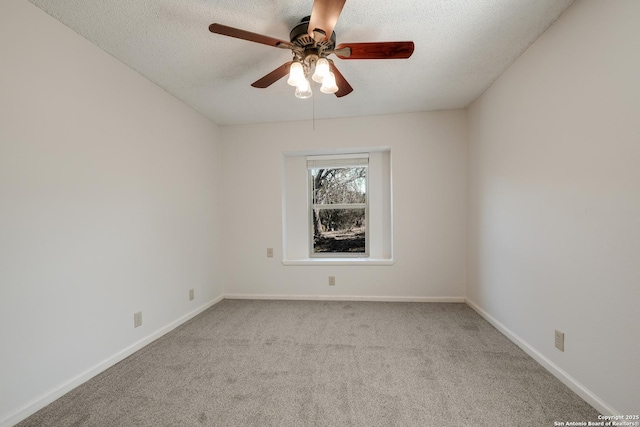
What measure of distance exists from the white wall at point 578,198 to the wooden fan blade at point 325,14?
56.3 inches

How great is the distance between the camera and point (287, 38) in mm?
1956

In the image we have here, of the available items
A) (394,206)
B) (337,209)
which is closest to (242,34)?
(394,206)

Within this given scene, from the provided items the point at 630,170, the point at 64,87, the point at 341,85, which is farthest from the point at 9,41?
the point at 630,170

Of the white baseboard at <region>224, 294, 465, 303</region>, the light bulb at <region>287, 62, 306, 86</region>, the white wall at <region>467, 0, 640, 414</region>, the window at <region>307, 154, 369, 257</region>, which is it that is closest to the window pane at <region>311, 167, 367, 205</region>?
the window at <region>307, 154, 369, 257</region>

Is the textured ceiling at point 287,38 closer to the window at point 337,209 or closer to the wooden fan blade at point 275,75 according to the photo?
the wooden fan blade at point 275,75

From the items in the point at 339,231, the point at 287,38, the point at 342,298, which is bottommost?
the point at 342,298

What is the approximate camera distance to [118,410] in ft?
5.23

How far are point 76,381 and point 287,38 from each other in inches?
109

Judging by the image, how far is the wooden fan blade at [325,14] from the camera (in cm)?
128

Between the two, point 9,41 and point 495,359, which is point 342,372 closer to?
point 495,359

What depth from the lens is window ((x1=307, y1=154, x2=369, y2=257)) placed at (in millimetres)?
4012

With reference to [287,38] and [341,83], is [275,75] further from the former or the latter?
[341,83]

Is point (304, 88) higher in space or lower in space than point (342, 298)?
higher

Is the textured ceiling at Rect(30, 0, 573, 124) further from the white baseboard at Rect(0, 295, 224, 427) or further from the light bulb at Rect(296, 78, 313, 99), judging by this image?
the white baseboard at Rect(0, 295, 224, 427)
